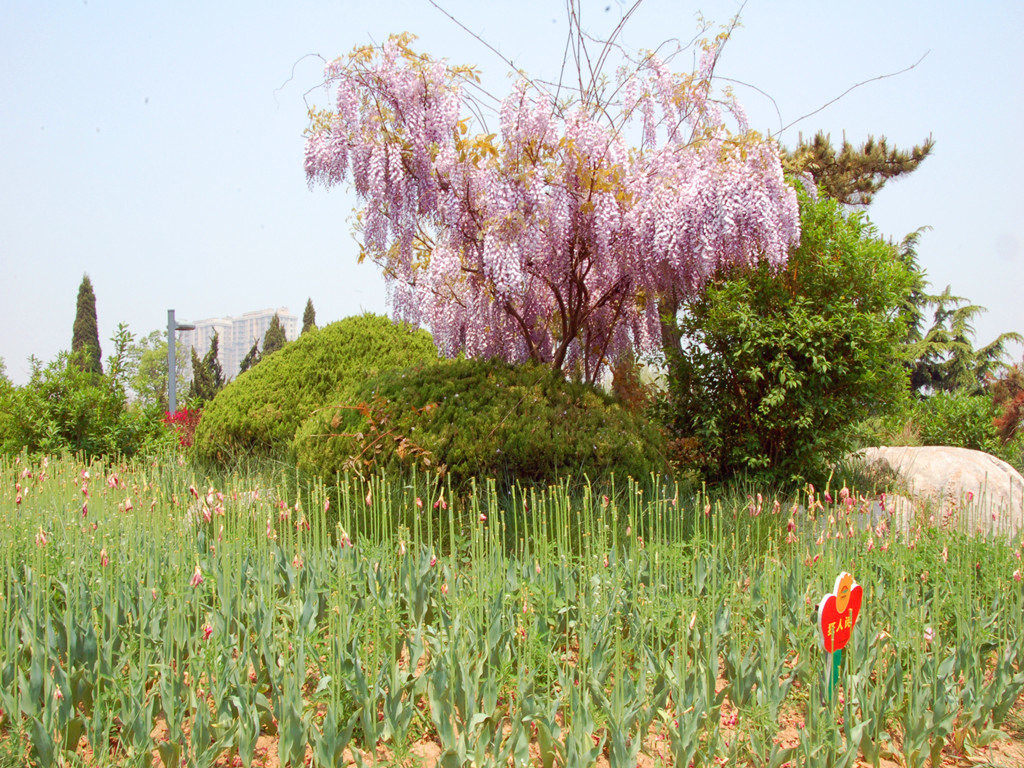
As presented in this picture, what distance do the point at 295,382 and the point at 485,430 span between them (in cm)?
337

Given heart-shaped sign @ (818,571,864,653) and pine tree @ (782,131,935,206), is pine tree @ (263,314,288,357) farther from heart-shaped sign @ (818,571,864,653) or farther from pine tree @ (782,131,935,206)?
heart-shaped sign @ (818,571,864,653)

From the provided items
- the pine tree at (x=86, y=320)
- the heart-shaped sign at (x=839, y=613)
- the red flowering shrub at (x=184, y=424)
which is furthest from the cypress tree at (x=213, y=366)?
the heart-shaped sign at (x=839, y=613)

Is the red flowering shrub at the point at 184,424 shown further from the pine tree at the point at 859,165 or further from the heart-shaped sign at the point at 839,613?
the pine tree at the point at 859,165

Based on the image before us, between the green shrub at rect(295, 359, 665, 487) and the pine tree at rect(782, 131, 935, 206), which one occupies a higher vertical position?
the pine tree at rect(782, 131, 935, 206)

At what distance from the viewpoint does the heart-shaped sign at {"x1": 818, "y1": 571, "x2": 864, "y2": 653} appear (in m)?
2.37

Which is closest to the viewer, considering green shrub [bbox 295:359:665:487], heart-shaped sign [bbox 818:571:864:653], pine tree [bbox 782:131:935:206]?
heart-shaped sign [bbox 818:571:864:653]

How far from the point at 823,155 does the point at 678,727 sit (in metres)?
13.2

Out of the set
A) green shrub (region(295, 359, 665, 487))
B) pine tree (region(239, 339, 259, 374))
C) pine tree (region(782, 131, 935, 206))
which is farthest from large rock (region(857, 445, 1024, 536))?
pine tree (region(239, 339, 259, 374))

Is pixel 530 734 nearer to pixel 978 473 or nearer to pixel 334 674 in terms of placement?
pixel 334 674

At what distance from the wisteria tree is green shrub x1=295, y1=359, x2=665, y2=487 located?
80 centimetres

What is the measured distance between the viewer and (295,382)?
25.2ft

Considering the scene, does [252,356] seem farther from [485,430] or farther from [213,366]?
[485,430]

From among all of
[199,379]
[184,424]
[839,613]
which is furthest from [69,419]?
[199,379]

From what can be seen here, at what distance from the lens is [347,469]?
502 centimetres
